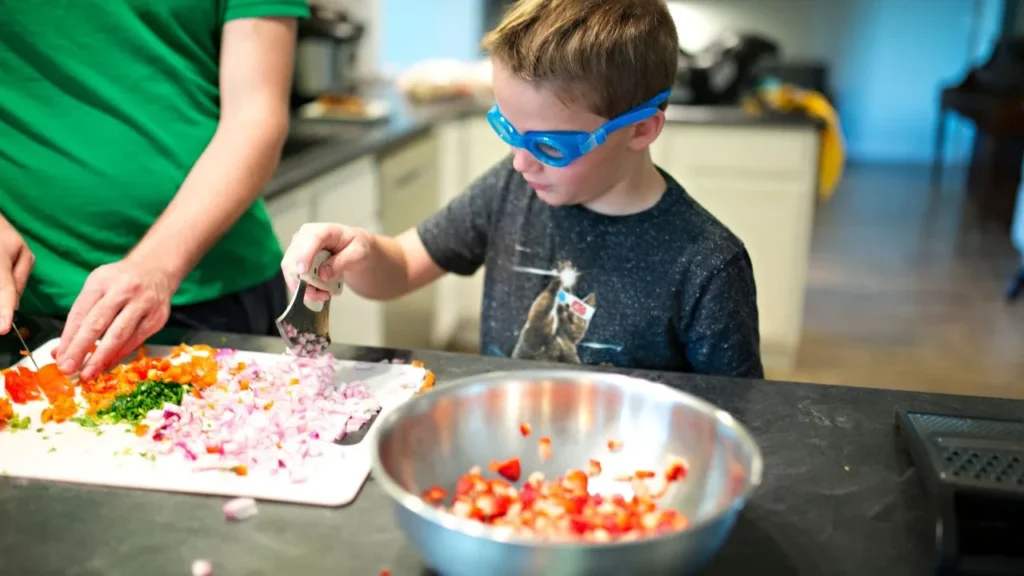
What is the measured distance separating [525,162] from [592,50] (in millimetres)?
151

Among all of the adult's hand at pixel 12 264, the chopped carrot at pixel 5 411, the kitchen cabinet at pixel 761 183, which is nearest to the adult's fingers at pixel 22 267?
the adult's hand at pixel 12 264

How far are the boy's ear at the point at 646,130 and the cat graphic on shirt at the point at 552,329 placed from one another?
0.21 m

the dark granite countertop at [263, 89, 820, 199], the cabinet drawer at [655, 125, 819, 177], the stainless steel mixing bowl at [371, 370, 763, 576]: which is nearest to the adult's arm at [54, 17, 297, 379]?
the stainless steel mixing bowl at [371, 370, 763, 576]

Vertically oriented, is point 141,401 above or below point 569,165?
below

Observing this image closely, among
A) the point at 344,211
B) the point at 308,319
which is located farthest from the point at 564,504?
the point at 344,211

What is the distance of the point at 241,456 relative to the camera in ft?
2.78

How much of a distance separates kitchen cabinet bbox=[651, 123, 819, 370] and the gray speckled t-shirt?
1.84 metres

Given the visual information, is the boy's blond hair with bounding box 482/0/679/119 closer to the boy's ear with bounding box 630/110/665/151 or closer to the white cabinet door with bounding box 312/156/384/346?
the boy's ear with bounding box 630/110/665/151

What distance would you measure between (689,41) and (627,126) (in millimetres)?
6471

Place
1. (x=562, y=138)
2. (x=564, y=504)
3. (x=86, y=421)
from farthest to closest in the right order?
(x=562, y=138) → (x=86, y=421) → (x=564, y=504)

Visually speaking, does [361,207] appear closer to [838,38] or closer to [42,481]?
[42,481]

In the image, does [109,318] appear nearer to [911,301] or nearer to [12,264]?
[12,264]

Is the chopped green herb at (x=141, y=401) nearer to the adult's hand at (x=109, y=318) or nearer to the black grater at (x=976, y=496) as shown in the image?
the adult's hand at (x=109, y=318)

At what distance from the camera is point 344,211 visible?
238 centimetres
